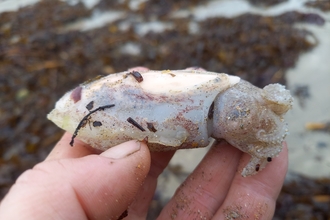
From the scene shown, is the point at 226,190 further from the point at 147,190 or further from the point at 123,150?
the point at 123,150

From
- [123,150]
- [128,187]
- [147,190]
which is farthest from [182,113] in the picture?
[147,190]

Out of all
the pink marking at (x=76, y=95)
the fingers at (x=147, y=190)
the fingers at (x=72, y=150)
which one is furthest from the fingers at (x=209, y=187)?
the pink marking at (x=76, y=95)

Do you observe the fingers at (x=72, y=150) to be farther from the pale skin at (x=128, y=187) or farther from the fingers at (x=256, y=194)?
the fingers at (x=256, y=194)

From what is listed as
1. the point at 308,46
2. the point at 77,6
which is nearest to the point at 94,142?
the point at 308,46

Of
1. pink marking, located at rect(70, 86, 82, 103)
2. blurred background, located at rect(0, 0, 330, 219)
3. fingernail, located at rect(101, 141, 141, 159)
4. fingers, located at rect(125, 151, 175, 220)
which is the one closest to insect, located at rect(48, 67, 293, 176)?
pink marking, located at rect(70, 86, 82, 103)

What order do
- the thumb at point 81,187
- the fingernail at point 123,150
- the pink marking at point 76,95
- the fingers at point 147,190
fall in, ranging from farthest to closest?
1. the fingers at point 147,190
2. the pink marking at point 76,95
3. the fingernail at point 123,150
4. the thumb at point 81,187

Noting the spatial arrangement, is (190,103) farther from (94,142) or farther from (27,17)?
(27,17)
